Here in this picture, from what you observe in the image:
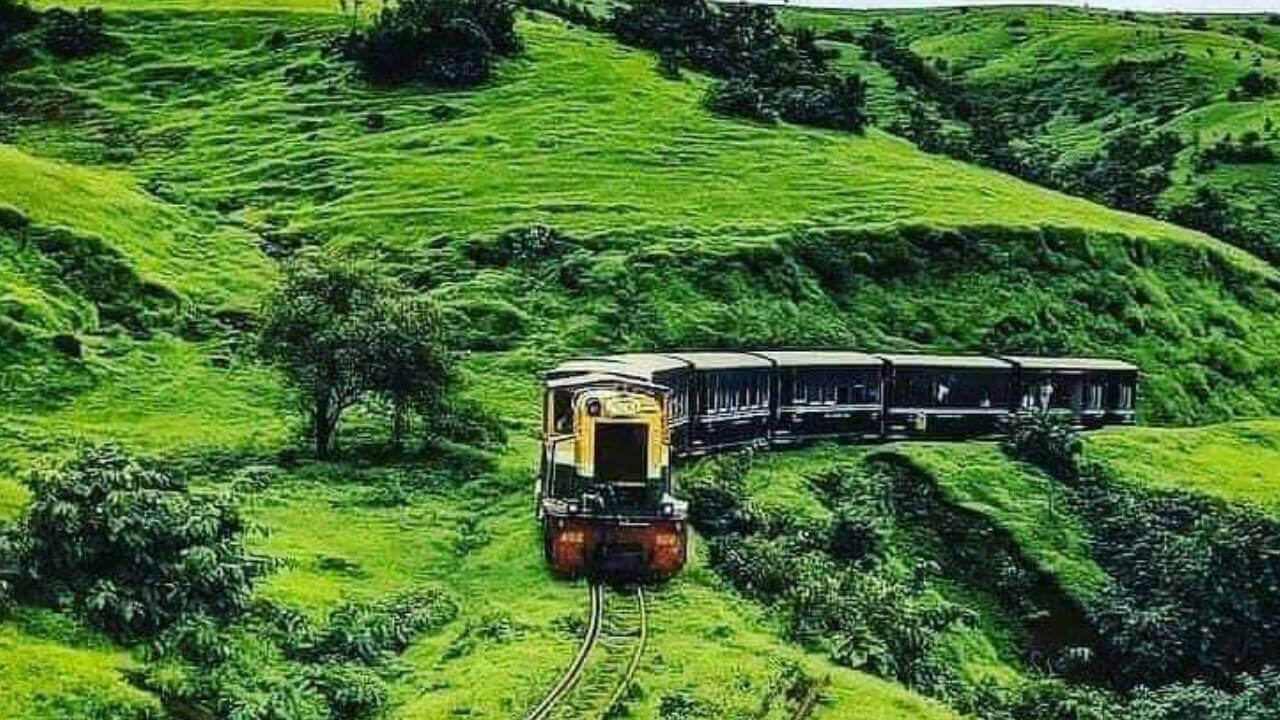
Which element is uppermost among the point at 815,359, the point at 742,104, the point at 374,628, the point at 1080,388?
the point at 742,104

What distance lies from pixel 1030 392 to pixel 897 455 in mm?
8229

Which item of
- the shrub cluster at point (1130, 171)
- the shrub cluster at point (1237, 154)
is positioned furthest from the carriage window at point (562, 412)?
the shrub cluster at point (1237, 154)

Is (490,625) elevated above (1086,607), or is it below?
above

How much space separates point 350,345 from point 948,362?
19527 millimetres

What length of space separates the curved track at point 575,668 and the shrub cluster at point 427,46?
56970 millimetres

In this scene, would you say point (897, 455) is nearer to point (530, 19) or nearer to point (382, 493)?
point (382, 493)

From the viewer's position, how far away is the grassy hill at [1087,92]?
3976 inches

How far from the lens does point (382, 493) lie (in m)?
41.8

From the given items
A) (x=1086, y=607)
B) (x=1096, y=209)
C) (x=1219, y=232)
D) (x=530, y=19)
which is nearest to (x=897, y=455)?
(x=1086, y=607)

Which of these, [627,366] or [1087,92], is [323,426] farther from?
[1087,92]

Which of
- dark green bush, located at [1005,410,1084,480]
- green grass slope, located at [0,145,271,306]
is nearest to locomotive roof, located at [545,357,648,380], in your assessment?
dark green bush, located at [1005,410,1084,480]

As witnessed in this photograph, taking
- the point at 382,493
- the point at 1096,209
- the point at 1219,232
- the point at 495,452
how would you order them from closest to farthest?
the point at 382,493, the point at 495,452, the point at 1096,209, the point at 1219,232

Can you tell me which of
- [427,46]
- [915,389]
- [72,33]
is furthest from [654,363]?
[72,33]

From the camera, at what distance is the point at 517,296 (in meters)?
61.9
